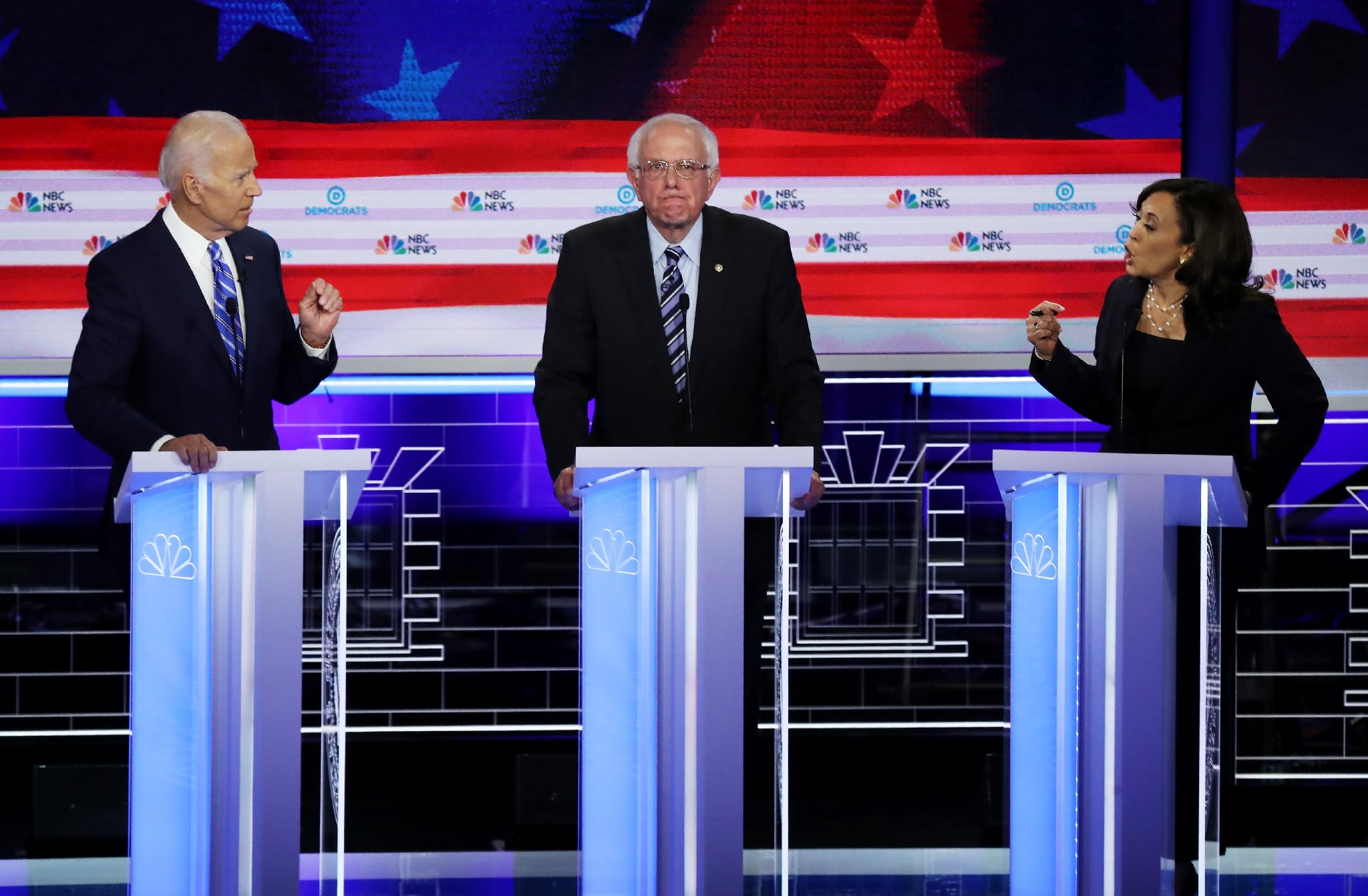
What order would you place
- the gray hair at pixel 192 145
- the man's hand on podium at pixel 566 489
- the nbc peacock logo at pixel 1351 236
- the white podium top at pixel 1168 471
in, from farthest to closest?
the nbc peacock logo at pixel 1351 236, the gray hair at pixel 192 145, the man's hand on podium at pixel 566 489, the white podium top at pixel 1168 471

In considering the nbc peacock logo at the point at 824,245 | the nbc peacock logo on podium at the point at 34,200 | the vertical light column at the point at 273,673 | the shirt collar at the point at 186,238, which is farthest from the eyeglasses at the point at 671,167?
the nbc peacock logo on podium at the point at 34,200

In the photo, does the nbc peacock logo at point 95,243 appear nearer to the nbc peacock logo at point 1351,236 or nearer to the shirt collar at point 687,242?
the shirt collar at point 687,242

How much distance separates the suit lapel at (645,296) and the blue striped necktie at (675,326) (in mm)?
10

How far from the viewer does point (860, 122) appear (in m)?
4.52

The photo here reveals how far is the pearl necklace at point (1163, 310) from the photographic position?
324 cm

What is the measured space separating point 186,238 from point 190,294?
13 centimetres

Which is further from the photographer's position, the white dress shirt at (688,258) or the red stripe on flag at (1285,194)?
the red stripe on flag at (1285,194)

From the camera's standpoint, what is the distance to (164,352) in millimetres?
3031

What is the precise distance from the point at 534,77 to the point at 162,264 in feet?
5.59

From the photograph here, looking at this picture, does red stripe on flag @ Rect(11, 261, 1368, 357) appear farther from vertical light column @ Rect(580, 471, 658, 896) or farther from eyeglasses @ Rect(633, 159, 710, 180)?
vertical light column @ Rect(580, 471, 658, 896)

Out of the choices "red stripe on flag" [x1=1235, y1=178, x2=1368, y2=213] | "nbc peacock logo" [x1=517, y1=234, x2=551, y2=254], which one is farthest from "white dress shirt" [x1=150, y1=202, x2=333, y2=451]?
"red stripe on flag" [x1=1235, y1=178, x2=1368, y2=213]

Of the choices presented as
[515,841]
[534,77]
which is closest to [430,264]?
[534,77]

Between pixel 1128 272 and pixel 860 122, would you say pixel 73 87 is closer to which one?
pixel 860 122

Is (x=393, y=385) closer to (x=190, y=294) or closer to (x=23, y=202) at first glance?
(x=23, y=202)
